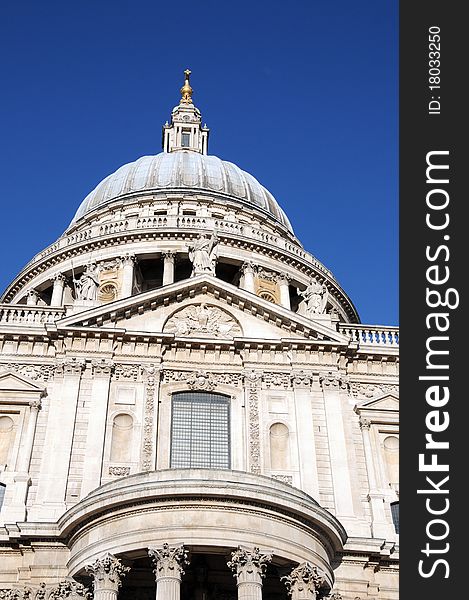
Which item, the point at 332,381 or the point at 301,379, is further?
the point at 332,381

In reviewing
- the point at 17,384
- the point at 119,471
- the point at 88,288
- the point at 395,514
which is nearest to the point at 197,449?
the point at 119,471

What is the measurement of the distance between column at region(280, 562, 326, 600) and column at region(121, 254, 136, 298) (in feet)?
73.4

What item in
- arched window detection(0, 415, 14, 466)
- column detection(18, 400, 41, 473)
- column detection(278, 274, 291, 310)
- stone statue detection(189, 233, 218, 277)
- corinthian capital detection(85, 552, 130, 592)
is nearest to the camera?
corinthian capital detection(85, 552, 130, 592)

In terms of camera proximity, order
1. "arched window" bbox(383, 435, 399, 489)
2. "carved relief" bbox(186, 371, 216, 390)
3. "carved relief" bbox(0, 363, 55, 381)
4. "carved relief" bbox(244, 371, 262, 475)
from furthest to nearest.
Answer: "carved relief" bbox(0, 363, 55, 381)
"carved relief" bbox(186, 371, 216, 390)
"arched window" bbox(383, 435, 399, 489)
"carved relief" bbox(244, 371, 262, 475)

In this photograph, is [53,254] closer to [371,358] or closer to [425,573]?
[371,358]

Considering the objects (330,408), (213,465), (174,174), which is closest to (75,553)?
(213,465)

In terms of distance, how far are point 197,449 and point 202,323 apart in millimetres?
5361

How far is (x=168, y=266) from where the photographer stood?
45812 millimetres

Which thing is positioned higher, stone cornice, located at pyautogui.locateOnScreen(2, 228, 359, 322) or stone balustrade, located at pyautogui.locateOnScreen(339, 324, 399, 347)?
stone cornice, located at pyautogui.locateOnScreen(2, 228, 359, 322)

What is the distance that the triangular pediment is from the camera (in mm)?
30719

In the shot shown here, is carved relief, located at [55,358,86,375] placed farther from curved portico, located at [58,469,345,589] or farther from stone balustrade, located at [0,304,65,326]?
curved portico, located at [58,469,345,589]

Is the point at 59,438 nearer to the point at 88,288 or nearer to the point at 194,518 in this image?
the point at 194,518

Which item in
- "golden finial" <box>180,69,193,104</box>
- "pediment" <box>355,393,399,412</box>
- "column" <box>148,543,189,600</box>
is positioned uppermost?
"golden finial" <box>180,69,193,104</box>

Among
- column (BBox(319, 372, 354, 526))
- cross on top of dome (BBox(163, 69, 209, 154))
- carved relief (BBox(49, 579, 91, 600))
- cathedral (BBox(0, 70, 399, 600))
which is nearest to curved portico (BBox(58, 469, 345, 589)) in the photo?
cathedral (BBox(0, 70, 399, 600))
